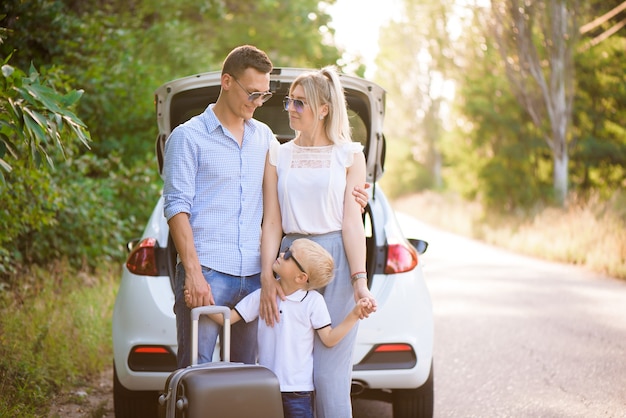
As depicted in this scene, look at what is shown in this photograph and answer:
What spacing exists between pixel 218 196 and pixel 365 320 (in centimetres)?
145

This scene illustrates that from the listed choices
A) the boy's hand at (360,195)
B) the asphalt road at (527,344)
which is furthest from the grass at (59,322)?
the boy's hand at (360,195)

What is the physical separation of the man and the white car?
1.09m

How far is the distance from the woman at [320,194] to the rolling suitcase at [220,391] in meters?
0.40

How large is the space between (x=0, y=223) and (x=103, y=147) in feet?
17.0

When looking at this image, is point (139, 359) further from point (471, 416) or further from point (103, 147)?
point (103, 147)

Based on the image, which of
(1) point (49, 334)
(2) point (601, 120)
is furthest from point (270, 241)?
(2) point (601, 120)

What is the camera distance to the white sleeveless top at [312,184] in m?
3.70

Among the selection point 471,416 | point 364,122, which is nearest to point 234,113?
point 364,122

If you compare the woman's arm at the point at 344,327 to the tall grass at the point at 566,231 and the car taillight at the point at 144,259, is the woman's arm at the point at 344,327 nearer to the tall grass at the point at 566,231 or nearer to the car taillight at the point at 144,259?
the car taillight at the point at 144,259

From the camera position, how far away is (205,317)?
3.65 metres

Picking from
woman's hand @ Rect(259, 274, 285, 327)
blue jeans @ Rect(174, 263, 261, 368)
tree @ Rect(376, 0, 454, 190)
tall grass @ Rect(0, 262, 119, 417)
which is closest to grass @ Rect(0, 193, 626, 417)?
tall grass @ Rect(0, 262, 119, 417)

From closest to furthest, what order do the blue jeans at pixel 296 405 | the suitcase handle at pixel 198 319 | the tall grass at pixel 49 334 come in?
the suitcase handle at pixel 198 319, the blue jeans at pixel 296 405, the tall grass at pixel 49 334

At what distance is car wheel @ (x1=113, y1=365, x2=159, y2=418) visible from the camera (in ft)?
16.0

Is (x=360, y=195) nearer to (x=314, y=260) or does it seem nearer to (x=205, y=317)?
(x=314, y=260)
